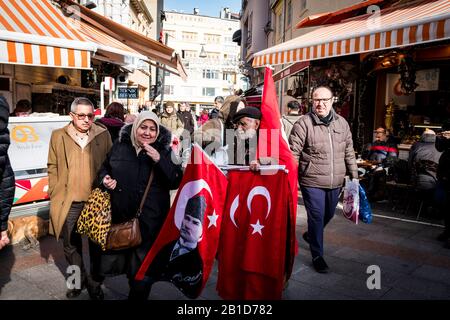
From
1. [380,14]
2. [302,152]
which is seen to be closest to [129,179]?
[302,152]

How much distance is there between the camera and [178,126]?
40.1 ft

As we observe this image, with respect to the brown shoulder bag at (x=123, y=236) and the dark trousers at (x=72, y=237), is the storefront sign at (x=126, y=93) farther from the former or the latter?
the brown shoulder bag at (x=123, y=236)

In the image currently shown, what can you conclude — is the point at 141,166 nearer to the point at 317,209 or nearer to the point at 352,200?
the point at 317,209

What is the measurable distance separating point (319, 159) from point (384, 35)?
2897 mm

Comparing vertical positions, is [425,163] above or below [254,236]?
above

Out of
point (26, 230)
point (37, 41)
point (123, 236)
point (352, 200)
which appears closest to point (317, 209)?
point (352, 200)

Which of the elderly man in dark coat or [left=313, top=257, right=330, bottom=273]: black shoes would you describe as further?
[left=313, top=257, right=330, bottom=273]: black shoes

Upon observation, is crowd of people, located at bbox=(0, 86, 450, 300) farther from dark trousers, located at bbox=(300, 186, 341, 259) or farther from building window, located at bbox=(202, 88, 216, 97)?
building window, located at bbox=(202, 88, 216, 97)

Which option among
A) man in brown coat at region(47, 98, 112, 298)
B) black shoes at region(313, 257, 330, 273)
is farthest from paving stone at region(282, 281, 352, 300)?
man in brown coat at region(47, 98, 112, 298)

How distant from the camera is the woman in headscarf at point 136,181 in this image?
127 inches

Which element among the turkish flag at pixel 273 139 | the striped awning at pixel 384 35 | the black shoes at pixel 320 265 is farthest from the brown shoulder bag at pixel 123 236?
the striped awning at pixel 384 35

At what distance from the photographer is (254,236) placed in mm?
3334

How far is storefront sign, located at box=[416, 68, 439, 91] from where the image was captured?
31.8 feet

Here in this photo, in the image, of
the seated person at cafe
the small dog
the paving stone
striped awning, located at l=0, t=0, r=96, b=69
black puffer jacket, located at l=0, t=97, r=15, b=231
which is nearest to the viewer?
black puffer jacket, located at l=0, t=97, r=15, b=231
